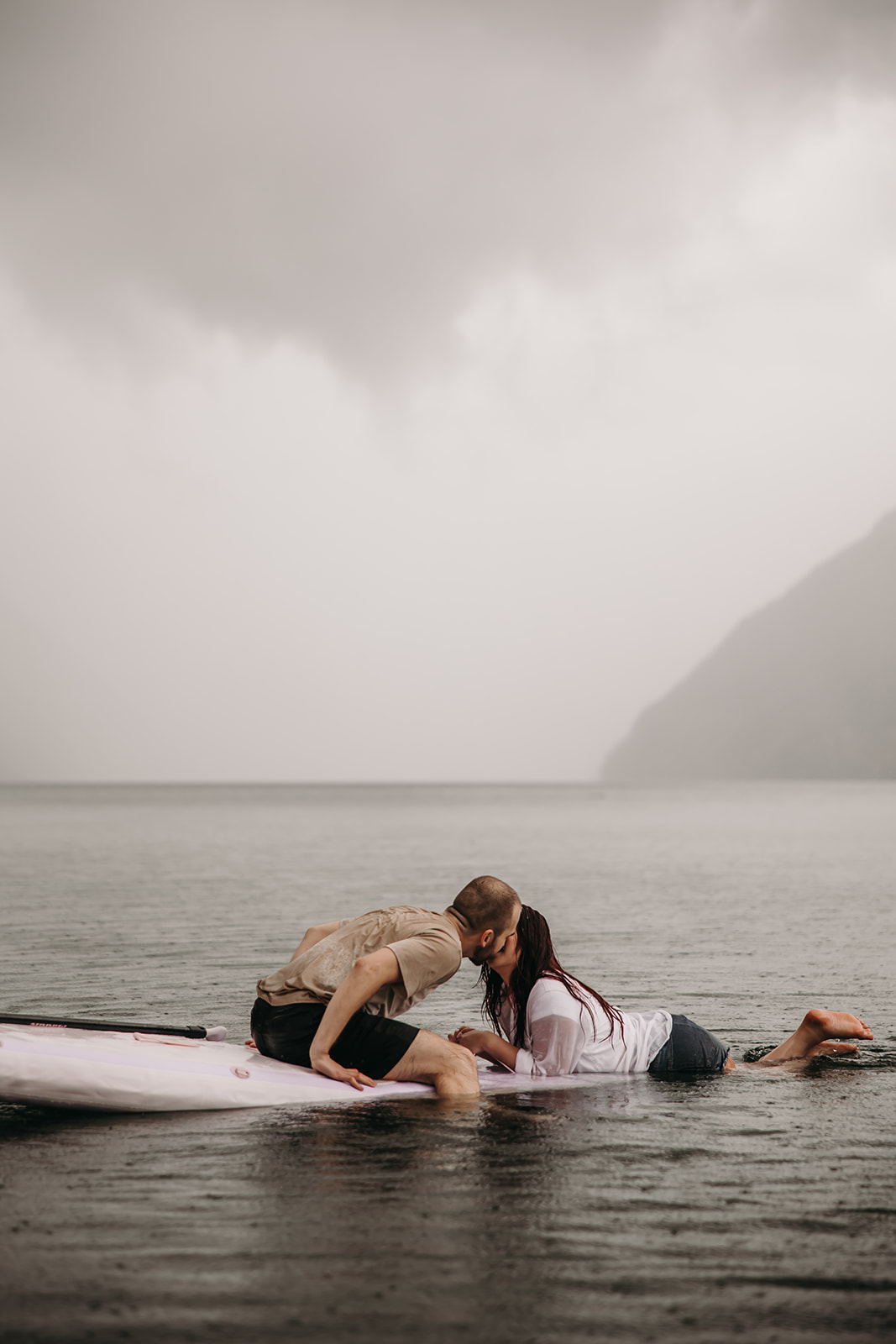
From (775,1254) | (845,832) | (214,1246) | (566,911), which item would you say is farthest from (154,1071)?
(845,832)

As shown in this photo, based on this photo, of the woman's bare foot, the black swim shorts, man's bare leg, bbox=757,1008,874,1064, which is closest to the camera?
the black swim shorts

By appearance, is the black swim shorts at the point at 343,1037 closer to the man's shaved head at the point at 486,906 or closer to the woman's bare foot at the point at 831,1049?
the man's shaved head at the point at 486,906

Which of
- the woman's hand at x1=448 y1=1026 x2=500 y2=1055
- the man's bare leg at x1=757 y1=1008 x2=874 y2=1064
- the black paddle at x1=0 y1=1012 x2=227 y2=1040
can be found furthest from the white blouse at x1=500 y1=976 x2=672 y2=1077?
the black paddle at x1=0 y1=1012 x2=227 y2=1040

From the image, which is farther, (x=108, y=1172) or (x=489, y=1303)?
(x=108, y=1172)

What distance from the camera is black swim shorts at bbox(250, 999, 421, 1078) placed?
793cm

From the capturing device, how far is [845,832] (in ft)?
198

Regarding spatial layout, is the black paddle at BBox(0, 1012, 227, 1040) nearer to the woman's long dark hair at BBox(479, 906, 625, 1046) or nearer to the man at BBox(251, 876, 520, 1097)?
the man at BBox(251, 876, 520, 1097)

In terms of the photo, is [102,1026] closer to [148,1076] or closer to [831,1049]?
[148,1076]

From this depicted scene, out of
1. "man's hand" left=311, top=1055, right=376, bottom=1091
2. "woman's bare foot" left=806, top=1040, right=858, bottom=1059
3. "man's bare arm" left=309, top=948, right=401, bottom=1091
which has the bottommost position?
"woman's bare foot" left=806, top=1040, right=858, bottom=1059

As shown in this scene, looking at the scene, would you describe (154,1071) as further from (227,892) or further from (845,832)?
(845,832)

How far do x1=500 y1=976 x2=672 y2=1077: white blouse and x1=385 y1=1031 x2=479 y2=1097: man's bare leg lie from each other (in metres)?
0.58

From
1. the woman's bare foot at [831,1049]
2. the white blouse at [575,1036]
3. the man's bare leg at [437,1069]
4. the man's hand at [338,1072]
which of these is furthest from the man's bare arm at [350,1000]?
the woman's bare foot at [831,1049]

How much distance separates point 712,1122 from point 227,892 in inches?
831

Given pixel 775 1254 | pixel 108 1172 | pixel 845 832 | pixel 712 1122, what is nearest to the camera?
pixel 775 1254
